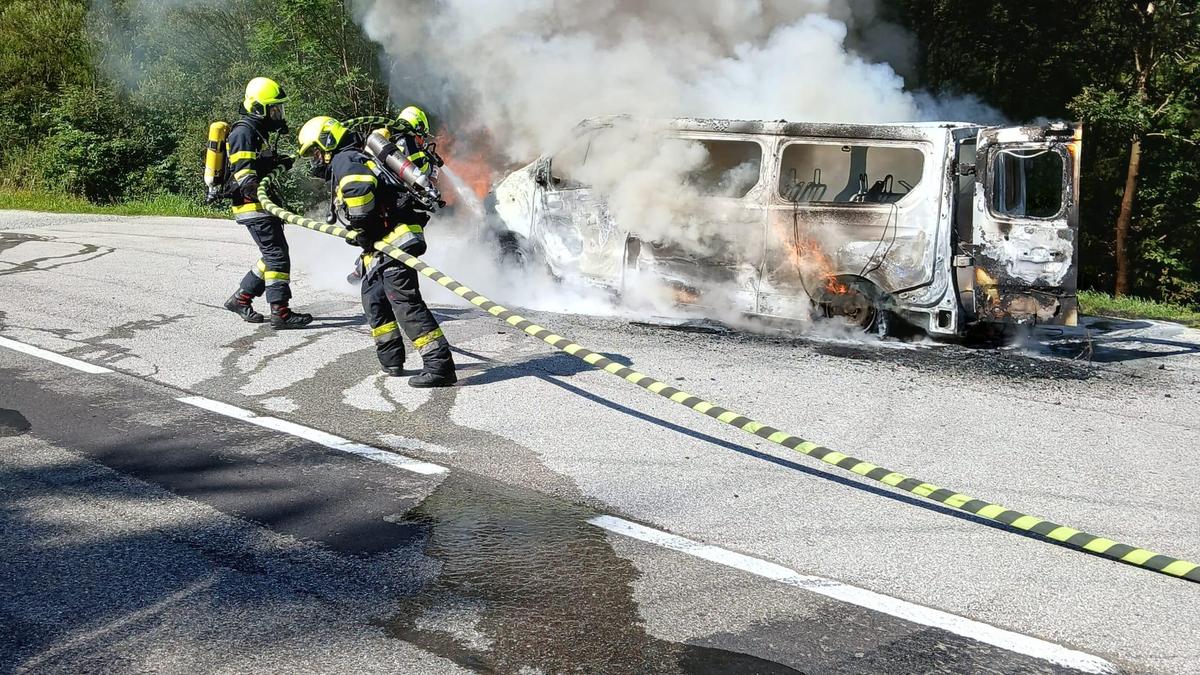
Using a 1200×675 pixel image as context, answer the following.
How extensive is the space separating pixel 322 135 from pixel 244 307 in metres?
2.31

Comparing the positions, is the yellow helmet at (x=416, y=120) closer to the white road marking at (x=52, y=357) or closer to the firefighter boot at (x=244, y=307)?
the firefighter boot at (x=244, y=307)

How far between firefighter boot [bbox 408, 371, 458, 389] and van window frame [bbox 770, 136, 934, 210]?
135 inches

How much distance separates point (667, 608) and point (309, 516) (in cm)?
170

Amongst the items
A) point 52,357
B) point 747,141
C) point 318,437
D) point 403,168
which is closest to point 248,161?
point 52,357

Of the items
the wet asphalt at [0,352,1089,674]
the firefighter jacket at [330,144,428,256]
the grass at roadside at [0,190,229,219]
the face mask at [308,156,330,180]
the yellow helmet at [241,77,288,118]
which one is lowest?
the wet asphalt at [0,352,1089,674]

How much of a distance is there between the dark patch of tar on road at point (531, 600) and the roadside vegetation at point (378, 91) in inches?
361

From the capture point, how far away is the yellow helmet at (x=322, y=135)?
7.21 m

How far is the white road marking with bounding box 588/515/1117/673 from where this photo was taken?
3656mm

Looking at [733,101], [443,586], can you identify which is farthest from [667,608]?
[733,101]

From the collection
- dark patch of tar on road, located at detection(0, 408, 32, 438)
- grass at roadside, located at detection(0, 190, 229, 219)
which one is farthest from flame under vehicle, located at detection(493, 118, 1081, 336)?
grass at roadside, located at detection(0, 190, 229, 219)

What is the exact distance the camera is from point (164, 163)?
885 inches

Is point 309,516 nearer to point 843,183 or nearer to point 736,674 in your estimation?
point 736,674

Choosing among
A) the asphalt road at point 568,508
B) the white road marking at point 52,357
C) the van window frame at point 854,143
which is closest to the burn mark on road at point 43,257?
the asphalt road at point 568,508

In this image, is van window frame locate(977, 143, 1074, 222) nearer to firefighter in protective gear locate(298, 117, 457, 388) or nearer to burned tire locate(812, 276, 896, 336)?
burned tire locate(812, 276, 896, 336)
